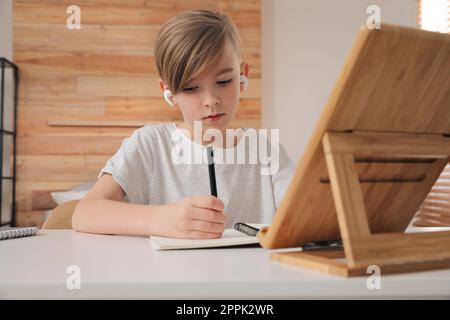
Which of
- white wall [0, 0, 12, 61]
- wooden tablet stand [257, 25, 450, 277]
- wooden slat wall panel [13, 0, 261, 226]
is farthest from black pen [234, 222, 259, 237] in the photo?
white wall [0, 0, 12, 61]

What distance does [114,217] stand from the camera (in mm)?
901

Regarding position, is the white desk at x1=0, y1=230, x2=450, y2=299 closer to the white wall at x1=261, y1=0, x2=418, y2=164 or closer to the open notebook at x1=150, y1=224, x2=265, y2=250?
the open notebook at x1=150, y1=224, x2=265, y2=250

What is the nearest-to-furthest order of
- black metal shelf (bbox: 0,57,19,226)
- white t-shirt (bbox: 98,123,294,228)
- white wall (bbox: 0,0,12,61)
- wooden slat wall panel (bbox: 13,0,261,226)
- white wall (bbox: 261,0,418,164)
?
white t-shirt (bbox: 98,123,294,228)
black metal shelf (bbox: 0,57,19,226)
wooden slat wall panel (bbox: 13,0,261,226)
white wall (bbox: 0,0,12,61)
white wall (bbox: 261,0,418,164)

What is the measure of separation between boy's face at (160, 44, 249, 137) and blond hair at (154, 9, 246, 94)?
0.07ft

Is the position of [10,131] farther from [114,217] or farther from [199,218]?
[199,218]

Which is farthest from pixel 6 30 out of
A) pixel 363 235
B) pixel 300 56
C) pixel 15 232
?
pixel 363 235

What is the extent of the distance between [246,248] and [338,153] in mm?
275

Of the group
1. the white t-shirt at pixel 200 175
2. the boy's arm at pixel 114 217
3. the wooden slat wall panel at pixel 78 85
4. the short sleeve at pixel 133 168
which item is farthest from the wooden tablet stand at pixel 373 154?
the wooden slat wall panel at pixel 78 85

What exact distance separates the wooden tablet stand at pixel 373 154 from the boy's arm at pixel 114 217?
0.98 feet

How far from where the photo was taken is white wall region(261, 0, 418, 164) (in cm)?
327

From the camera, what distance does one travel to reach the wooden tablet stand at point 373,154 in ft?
1.60

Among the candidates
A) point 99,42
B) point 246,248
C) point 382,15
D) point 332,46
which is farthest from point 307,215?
point 382,15

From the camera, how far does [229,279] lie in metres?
0.48

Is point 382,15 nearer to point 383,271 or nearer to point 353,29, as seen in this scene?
point 353,29
